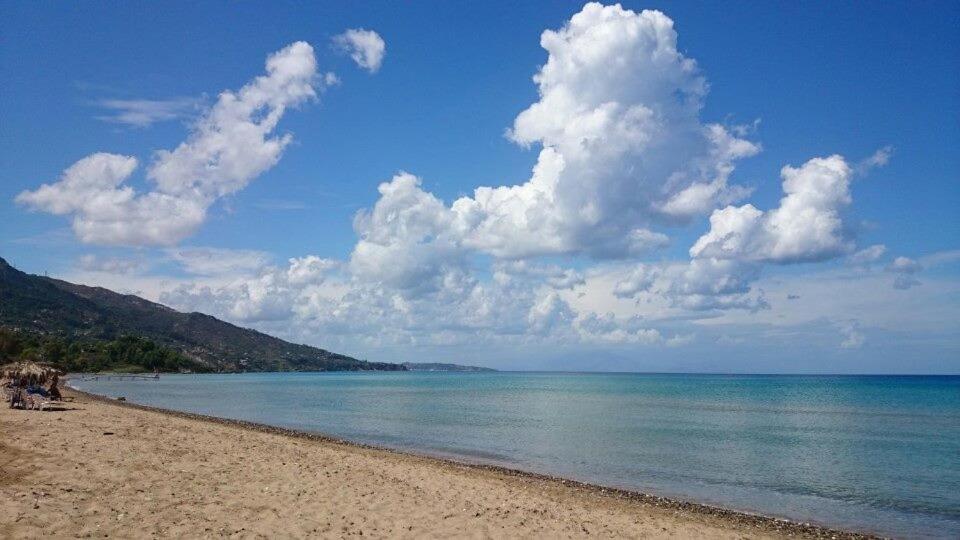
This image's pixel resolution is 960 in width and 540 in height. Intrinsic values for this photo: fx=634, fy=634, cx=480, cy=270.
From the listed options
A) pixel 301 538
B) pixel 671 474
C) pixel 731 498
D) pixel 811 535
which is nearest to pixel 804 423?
pixel 671 474

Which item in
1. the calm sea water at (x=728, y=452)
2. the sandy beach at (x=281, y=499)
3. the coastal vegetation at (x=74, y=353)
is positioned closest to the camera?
the sandy beach at (x=281, y=499)

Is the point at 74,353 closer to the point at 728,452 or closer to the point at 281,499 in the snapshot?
the point at 728,452

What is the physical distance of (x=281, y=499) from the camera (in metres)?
15.3

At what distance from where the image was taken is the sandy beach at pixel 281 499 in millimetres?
12867

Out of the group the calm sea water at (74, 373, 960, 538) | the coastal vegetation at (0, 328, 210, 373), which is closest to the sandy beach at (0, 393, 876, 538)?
the calm sea water at (74, 373, 960, 538)

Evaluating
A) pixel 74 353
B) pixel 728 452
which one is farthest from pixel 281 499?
pixel 74 353

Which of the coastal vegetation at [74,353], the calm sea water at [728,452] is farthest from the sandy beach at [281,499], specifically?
the coastal vegetation at [74,353]

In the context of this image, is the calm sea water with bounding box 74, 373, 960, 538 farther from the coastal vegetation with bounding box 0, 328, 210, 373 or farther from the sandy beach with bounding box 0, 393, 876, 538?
the coastal vegetation with bounding box 0, 328, 210, 373

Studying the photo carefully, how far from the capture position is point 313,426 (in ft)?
149

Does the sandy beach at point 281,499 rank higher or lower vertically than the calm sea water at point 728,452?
higher

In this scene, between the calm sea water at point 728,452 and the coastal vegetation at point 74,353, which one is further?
the coastal vegetation at point 74,353

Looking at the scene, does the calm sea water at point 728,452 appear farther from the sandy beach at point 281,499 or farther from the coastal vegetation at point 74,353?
the coastal vegetation at point 74,353

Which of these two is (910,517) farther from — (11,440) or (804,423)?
(804,423)

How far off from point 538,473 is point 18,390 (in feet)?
85.5
